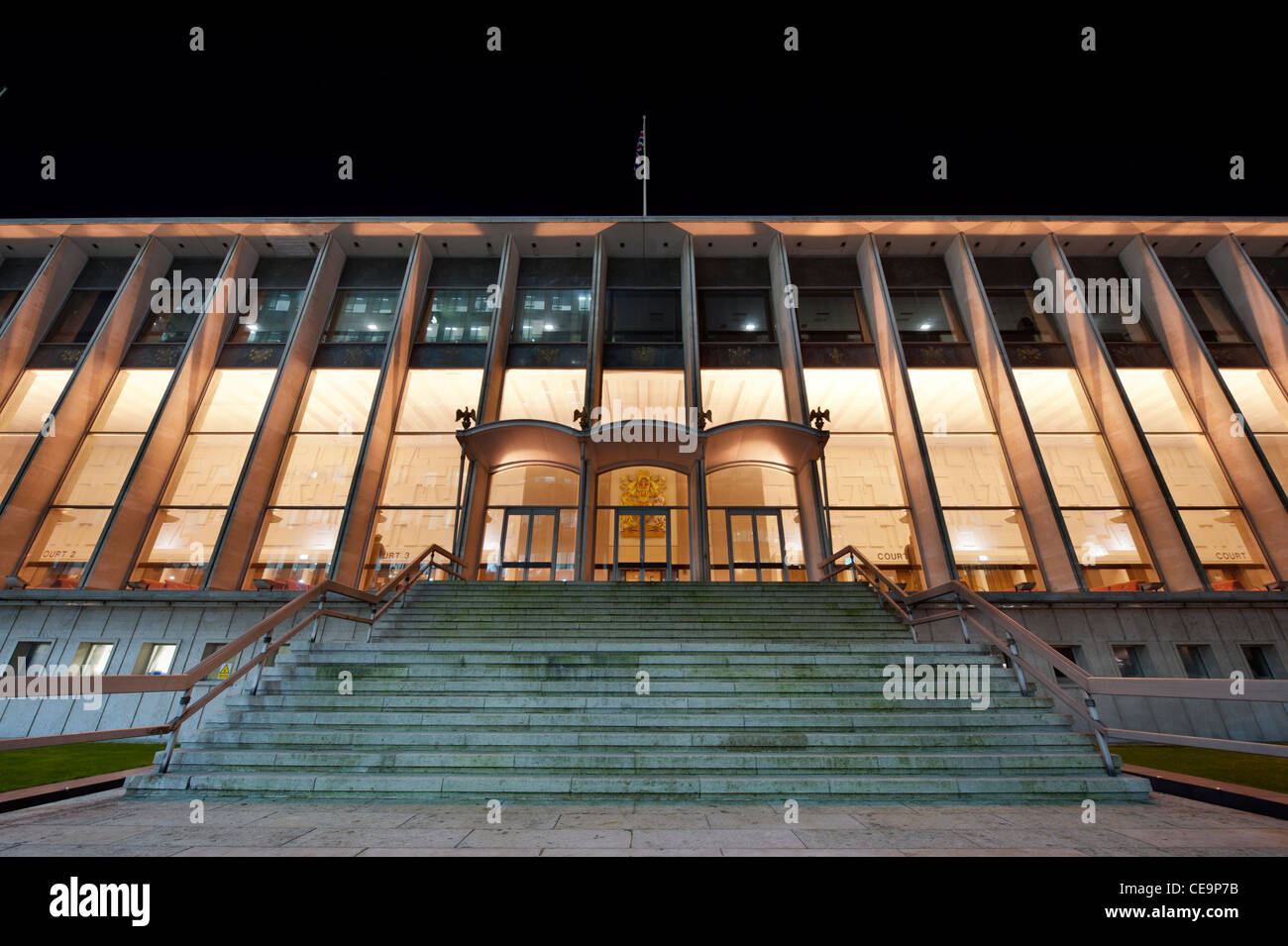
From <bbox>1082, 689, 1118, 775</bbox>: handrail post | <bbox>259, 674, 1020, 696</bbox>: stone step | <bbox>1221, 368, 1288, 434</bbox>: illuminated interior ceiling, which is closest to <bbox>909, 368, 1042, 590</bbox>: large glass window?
<bbox>1221, 368, 1288, 434</bbox>: illuminated interior ceiling

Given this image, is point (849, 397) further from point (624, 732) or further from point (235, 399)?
point (235, 399)

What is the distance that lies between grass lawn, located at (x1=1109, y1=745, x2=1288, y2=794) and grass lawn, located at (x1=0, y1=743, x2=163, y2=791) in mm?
12245

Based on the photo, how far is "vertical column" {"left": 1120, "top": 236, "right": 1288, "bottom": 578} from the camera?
14.1 metres

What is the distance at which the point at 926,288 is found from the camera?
19281 mm

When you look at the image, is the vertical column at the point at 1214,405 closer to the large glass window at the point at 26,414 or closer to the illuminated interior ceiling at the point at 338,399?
the illuminated interior ceiling at the point at 338,399

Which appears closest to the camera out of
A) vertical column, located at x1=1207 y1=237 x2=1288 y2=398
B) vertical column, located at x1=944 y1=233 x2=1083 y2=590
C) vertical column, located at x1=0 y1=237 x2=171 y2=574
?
vertical column, located at x1=944 y1=233 x2=1083 y2=590

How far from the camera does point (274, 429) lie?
16.0m

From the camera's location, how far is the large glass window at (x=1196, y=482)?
14.4 metres

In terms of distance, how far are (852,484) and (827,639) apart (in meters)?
8.26

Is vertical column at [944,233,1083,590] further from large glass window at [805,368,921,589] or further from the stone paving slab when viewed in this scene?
the stone paving slab

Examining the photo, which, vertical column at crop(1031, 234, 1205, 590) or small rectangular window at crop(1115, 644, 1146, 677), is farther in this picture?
vertical column at crop(1031, 234, 1205, 590)

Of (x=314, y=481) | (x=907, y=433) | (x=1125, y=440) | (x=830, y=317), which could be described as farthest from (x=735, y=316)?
(x=314, y=481)
